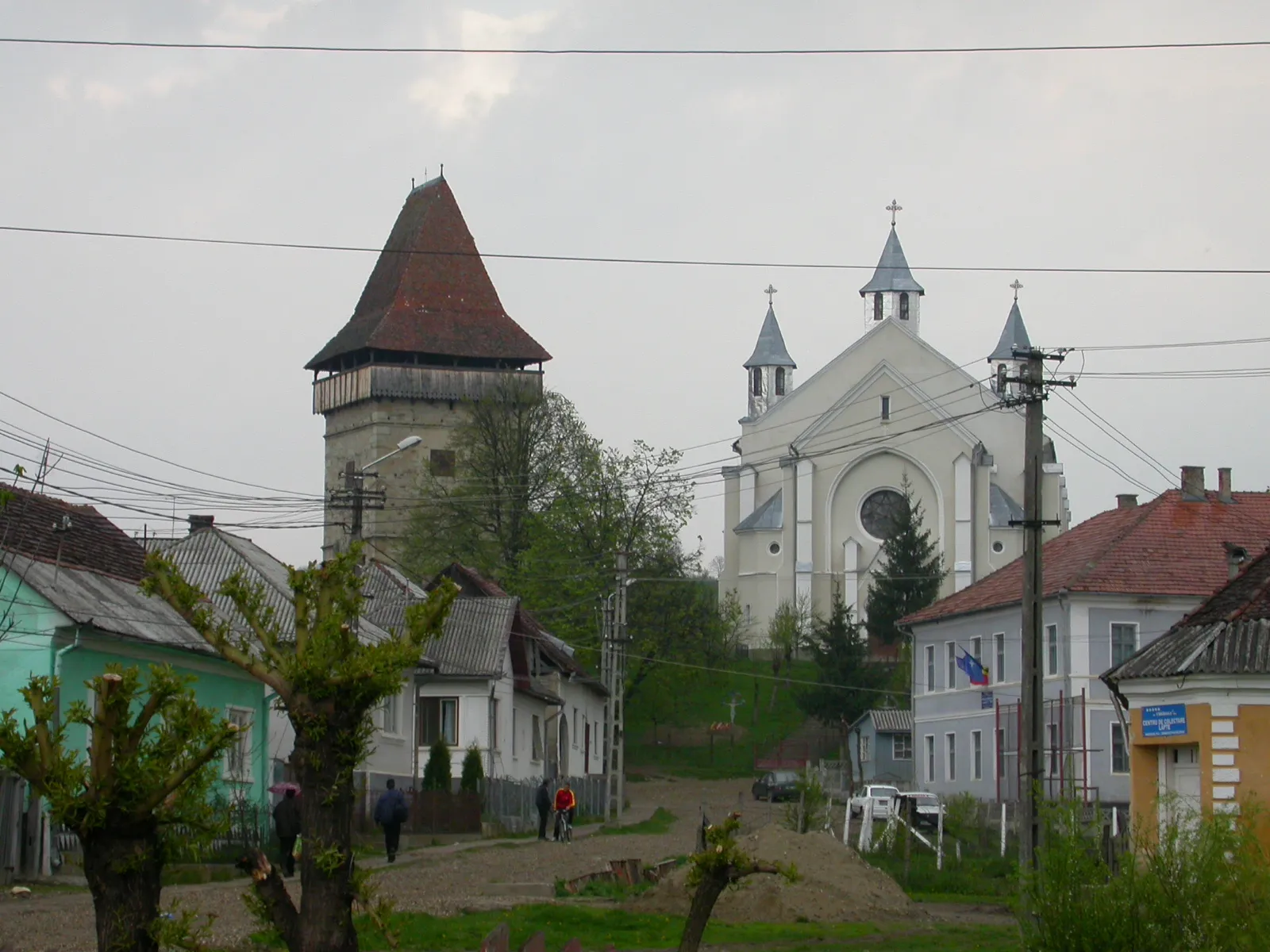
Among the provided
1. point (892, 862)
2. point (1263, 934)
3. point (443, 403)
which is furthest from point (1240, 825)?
point (443, 403)

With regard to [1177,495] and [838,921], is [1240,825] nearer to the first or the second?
[838,921]

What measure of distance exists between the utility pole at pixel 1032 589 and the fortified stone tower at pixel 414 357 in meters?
52.2

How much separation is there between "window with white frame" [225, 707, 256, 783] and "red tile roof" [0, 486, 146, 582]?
278 cm

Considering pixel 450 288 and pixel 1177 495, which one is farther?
pixel 450 288

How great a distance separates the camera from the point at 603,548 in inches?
2405

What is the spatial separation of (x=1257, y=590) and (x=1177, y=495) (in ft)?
62.0

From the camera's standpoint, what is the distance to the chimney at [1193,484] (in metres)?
42.7

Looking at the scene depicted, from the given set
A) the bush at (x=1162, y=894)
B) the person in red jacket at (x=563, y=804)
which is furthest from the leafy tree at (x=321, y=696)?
the person in red jacket at (x=563, y=804)

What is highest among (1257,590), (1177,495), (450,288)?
(450,288)

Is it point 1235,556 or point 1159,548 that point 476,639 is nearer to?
point 1159,548

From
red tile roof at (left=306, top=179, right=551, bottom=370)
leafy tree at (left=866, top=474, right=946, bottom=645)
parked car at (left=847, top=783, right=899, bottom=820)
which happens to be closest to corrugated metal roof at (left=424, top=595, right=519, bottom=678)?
parked car at (left=847, top=783, right=899, bottom=820)

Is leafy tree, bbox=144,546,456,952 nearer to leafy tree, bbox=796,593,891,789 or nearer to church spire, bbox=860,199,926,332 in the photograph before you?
leafy tree, bbox=796,593,891,789

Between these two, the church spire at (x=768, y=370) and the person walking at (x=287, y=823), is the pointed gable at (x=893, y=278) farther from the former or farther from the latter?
the person walking at (x=287, y=823)

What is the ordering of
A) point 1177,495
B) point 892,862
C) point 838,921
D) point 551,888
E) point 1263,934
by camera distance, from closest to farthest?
1. point 1263,934
2. point 838,921
3. point 551,888
4. point 892,862
5. point 1177,495
